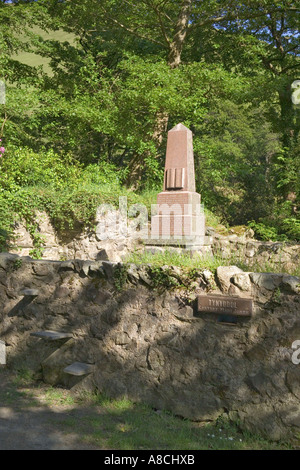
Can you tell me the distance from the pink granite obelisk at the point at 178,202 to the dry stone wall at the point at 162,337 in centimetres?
288

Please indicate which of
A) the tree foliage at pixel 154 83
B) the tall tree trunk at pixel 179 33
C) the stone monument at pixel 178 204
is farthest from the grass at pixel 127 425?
the tall tree trunk at pixel 179 33

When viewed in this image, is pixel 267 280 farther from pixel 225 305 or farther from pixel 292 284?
pixel 225 305

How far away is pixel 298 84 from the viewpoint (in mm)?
2738

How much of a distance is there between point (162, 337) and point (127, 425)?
105 centimetres

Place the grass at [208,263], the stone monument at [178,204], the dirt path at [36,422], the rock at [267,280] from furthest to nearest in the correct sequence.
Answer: the stone monument at [178,204], the grass at [208,263], the rock at [267,280], the dirt path at [36,422]

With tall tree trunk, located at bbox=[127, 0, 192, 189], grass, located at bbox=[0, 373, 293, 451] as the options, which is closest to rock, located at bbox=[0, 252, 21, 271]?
grass, located at bbox=[0, 373, 293, 451]

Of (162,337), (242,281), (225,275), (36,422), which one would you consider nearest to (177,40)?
(225,275)

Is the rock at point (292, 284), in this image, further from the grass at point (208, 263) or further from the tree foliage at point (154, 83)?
the tree foliage at point (154, 83)

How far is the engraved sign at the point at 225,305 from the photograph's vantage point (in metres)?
4.55

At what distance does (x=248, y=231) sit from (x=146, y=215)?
406cm

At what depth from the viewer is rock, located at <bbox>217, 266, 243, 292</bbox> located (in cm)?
480

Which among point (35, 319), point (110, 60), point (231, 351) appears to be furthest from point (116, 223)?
point (110, 60)

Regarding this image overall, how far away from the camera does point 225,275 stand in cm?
484

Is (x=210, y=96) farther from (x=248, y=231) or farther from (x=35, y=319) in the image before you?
(x=35, y=319)
